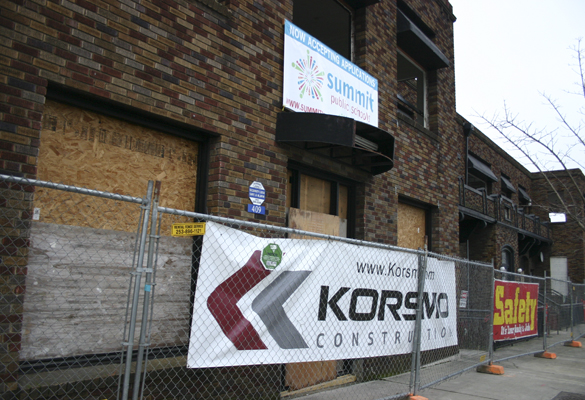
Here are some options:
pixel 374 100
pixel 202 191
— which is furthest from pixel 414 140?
pixel 202 191

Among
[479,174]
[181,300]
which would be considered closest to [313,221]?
[181,300]

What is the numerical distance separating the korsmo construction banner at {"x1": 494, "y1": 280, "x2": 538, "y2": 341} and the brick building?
1867 millimetres

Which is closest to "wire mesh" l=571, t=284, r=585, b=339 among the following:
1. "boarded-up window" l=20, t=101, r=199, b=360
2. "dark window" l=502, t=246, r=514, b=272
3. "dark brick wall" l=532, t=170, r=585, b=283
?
"dark window" l=502, t=246, r=514, b=272

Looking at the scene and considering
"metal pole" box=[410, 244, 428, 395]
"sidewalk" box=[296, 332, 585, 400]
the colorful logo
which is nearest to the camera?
"metal pole" box=[410, 244, 428, 395]

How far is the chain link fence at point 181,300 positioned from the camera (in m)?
3.55

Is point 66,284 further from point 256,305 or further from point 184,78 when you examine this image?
point 184,78

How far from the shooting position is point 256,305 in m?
3.82

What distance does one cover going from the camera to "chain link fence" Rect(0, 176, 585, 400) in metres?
3.55

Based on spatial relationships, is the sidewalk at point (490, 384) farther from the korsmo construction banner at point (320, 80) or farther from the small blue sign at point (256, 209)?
the korsmo construction banner at point (320, 80)

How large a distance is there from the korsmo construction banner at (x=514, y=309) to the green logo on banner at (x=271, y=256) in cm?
519

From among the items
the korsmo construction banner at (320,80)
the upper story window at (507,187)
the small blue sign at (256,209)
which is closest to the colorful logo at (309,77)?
the korsmo construction banner at (320,80)

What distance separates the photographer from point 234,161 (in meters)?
5.54

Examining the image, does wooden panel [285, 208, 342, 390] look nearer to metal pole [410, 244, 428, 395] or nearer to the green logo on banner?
metal pole [410, 244, 428, 395]

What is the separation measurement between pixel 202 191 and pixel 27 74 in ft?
7.00
